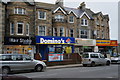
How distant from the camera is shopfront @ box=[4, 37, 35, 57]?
24.3 metres

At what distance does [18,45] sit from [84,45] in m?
12.5

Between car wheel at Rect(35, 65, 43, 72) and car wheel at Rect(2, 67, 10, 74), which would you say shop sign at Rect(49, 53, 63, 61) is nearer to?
Result: car wheel at Rect(35, 65, 43, 72)

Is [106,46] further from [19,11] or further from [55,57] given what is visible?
[19,11]

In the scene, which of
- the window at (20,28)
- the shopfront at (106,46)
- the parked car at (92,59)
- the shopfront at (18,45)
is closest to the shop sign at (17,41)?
the shopfront at (18,45)

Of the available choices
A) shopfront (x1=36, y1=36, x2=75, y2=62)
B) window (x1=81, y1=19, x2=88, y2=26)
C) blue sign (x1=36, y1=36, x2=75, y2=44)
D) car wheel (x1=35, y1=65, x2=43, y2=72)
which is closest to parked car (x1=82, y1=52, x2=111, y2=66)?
shopfront (x1=36, y1=36, x2=75, y2=62)

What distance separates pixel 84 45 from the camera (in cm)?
3172

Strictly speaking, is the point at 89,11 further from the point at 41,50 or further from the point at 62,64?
the point at 62,64

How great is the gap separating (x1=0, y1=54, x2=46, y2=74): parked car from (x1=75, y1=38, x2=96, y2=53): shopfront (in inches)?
636

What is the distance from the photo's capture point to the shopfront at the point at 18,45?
79.8ft

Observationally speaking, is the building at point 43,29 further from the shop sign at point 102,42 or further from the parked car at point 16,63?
the parked car at point 16,63

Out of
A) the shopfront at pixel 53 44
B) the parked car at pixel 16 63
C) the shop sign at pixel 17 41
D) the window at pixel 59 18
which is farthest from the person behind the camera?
the window at pixel 59 18

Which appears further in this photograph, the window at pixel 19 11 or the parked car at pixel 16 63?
the window at pixel 19 11

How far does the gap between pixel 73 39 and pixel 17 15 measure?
10.3 metres

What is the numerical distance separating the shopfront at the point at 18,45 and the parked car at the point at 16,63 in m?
9.98
